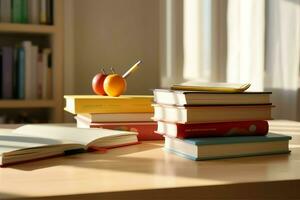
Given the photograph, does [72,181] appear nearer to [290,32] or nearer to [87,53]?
[290,32]

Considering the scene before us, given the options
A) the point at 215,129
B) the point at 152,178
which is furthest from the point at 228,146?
the point at 152,178

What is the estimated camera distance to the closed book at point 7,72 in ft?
6.74

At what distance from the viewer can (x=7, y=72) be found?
2061 millimetres

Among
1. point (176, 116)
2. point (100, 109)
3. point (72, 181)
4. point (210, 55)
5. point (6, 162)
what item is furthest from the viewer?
point (210, 55)

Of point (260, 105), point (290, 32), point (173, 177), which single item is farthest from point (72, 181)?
point (290, 32)

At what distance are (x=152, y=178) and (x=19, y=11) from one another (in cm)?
168

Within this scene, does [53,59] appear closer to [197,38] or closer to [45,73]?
[45,73]

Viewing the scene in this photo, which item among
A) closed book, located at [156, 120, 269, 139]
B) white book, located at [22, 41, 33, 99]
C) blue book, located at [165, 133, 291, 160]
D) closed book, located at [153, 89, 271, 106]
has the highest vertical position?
white book, located at [22, 41, 33, 99]

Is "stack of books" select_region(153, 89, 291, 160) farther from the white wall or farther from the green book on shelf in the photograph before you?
the white wall

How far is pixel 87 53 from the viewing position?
2396 mm

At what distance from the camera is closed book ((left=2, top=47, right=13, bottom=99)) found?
2.05 m

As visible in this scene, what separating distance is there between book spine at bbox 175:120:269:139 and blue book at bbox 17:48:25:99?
1444 mm

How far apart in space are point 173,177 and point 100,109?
1.44 ft

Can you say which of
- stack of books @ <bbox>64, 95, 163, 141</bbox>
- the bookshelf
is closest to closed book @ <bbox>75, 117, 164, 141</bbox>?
stack of books @ <bbox>64, 95, 163, 141</bbox>
